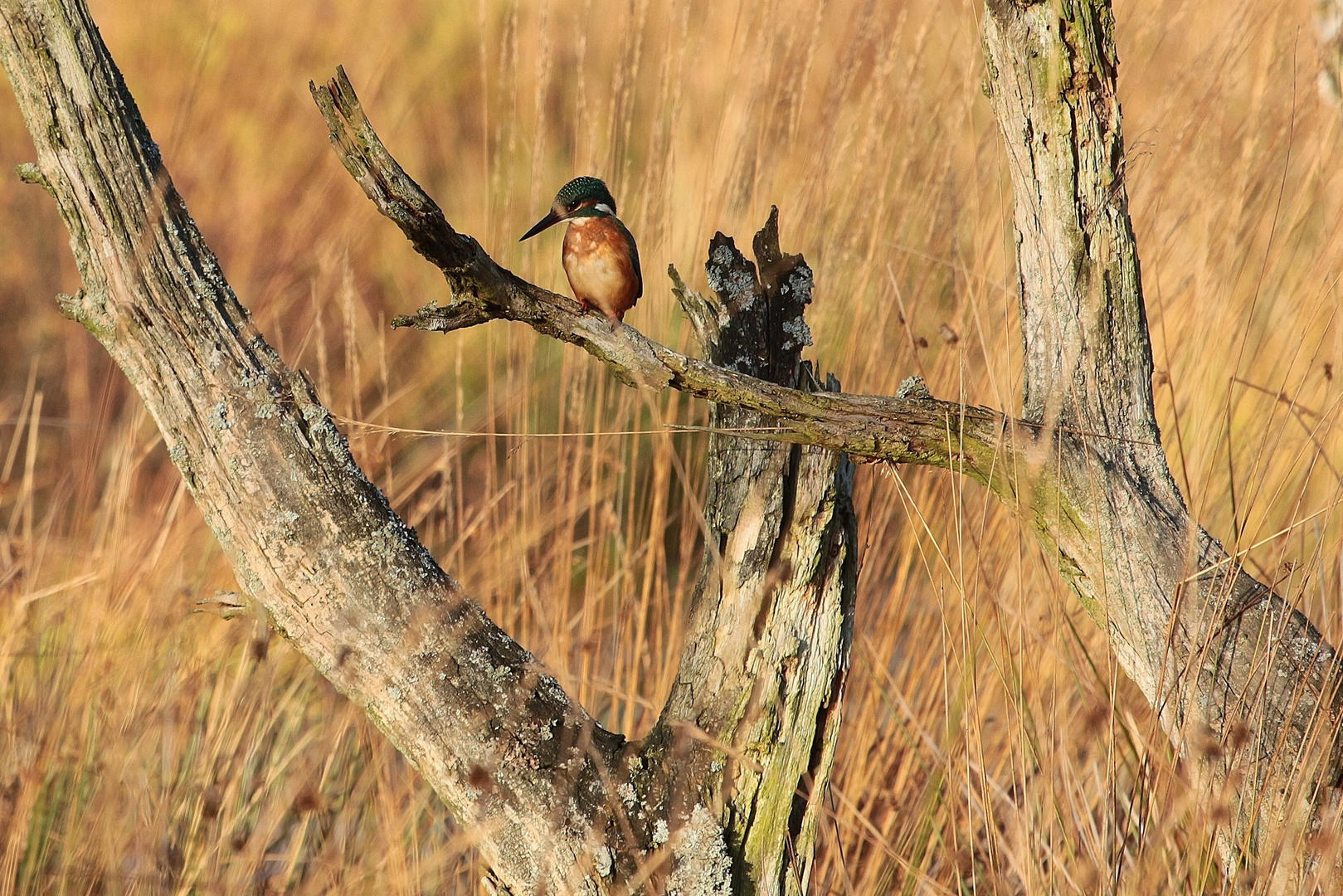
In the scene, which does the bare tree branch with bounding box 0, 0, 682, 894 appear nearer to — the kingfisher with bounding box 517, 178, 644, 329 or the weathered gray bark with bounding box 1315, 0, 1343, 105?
the kingfisher with bounding box 517, 178, 644, 329

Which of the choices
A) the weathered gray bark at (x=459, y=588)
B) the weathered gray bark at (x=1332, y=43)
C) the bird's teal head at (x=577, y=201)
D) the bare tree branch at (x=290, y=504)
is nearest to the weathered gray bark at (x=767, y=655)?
the weathered gray bark at (x=459, y=588)

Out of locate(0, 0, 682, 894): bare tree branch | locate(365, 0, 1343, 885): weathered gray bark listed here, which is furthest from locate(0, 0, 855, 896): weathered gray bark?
locate(365, 0, 1343, 885): weathered gray bark

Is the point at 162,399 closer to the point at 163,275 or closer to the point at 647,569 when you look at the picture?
the point at 163,275

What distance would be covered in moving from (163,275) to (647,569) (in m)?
0.97

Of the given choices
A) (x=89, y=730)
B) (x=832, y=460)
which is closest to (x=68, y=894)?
(x=89, y=730)

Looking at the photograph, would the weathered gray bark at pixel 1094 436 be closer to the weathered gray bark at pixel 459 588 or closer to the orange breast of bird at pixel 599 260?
the weathered gray bark at pixel 459 588

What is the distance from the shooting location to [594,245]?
1.59m

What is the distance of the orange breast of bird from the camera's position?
5.22 feet

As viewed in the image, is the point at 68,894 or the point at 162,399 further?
the point at 68,894

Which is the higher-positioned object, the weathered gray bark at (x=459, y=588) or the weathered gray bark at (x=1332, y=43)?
the weathered gray bark at (x=1332, y=43)

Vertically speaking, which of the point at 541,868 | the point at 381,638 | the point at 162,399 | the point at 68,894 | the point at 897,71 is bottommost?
the point at 68,894

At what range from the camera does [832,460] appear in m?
1.16

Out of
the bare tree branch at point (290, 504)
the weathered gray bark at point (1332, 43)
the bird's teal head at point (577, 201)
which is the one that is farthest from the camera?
the bird's teal head at point (577, 201)

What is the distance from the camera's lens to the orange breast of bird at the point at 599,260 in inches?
62.7
